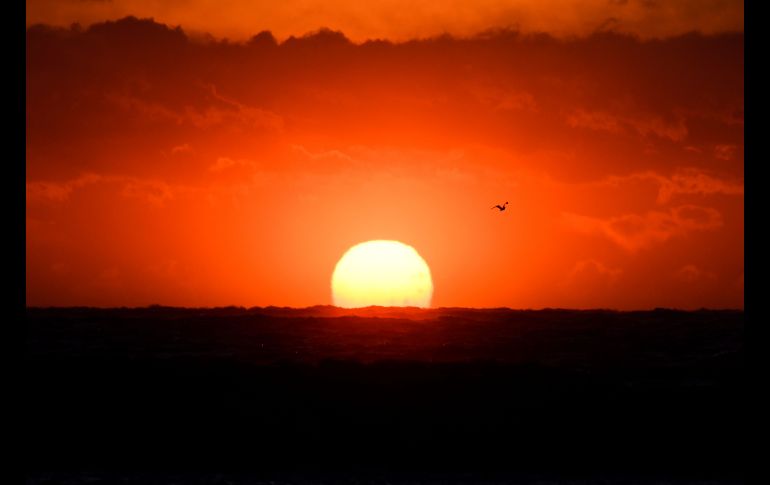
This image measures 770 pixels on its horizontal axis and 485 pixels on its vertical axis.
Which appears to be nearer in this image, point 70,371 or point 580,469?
point 580,469

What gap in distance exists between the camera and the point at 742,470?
12.2 metres

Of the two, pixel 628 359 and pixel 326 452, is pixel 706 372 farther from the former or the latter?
pixel 326 452

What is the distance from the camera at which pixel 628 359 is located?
575 inches

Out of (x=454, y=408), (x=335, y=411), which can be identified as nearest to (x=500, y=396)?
(x=454, y=408)

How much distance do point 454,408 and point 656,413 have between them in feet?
10.1

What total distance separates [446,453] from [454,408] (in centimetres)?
86
